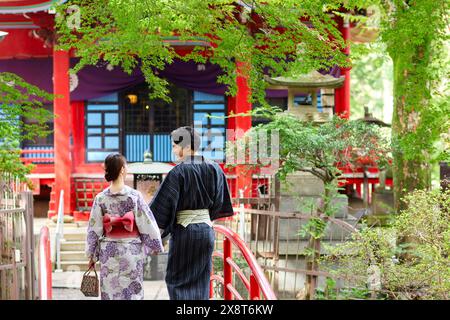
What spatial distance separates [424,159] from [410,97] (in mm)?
1044

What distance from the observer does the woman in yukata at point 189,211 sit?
21.0 ft

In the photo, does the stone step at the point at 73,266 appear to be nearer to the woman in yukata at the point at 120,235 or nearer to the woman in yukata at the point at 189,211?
the woman in yukata at the point at 189,211

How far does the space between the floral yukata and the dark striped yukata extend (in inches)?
7.4

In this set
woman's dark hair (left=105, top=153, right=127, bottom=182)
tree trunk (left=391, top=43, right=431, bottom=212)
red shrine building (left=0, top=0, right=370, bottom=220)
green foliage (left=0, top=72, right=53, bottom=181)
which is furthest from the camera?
red shrine building (left=0, top=0, right=370, bottom=220)

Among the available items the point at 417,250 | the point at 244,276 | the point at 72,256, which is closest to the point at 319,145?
the point at 417,250

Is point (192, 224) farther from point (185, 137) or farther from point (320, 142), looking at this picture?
point (320, 142)

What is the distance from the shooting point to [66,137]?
15359 millimetres

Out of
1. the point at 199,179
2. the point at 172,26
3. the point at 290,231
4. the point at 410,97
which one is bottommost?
the point at 290,231

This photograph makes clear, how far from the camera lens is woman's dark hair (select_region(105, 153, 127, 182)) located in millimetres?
5992

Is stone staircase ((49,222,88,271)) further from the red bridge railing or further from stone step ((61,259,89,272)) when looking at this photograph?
the red bridge railing

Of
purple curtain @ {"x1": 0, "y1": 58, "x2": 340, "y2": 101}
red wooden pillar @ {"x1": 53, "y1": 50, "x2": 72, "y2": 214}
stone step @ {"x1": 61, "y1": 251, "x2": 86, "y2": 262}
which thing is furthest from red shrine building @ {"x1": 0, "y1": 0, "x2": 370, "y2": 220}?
stone step @ {"x1": 61, "y1": 251, "x2": 86, "y2": 262}

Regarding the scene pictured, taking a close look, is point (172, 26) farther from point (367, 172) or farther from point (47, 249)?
point (367, 172)

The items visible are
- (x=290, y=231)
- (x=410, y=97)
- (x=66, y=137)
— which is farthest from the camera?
(x=66, y=137)
